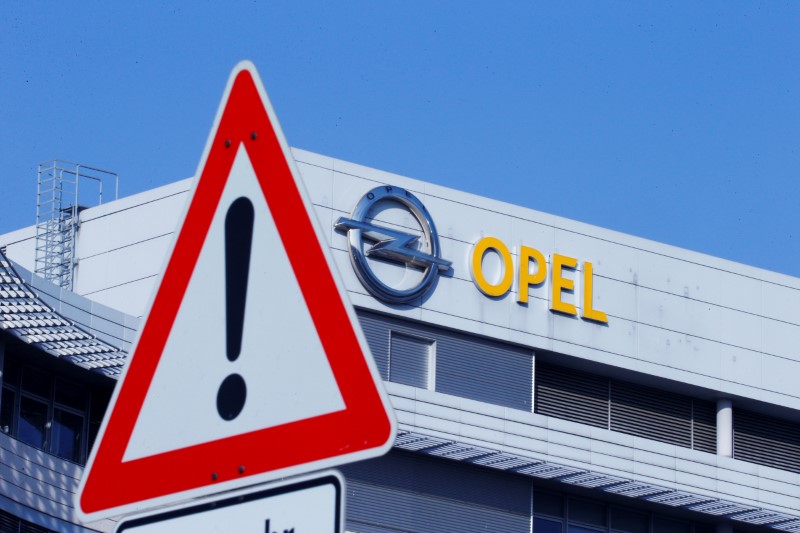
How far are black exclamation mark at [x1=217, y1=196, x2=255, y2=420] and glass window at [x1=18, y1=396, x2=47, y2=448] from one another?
26.2 metres

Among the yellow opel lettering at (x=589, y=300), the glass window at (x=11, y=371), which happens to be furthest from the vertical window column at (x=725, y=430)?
the glass window at (x=11, y=371)

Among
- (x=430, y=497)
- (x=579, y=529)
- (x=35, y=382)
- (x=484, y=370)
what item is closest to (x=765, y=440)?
(x=579, y=529)

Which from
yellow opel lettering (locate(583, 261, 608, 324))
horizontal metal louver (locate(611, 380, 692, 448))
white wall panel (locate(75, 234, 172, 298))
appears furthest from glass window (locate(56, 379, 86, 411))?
horizontal metal louver (locate(611, 380, 692, 448))

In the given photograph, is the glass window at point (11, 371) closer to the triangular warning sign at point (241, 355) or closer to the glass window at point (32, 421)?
the glass window at point (32, 421)

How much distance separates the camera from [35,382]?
3031 centimetres

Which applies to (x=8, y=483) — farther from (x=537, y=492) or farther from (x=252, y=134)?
(x=252, y=134)

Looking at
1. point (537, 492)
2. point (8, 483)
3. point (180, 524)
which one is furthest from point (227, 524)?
point (537, 492)

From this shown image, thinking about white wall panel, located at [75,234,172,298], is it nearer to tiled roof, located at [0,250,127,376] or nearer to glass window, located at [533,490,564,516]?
tiled roof, located at [0,250,127,376]

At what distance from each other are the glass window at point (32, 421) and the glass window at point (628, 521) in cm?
1416

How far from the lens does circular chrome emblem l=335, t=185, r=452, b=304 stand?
33812 millimetres

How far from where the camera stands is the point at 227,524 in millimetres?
3637

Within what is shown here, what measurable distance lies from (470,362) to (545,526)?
4.47 meters

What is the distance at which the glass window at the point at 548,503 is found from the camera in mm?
37062

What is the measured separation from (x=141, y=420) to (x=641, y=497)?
3445 centimetres
